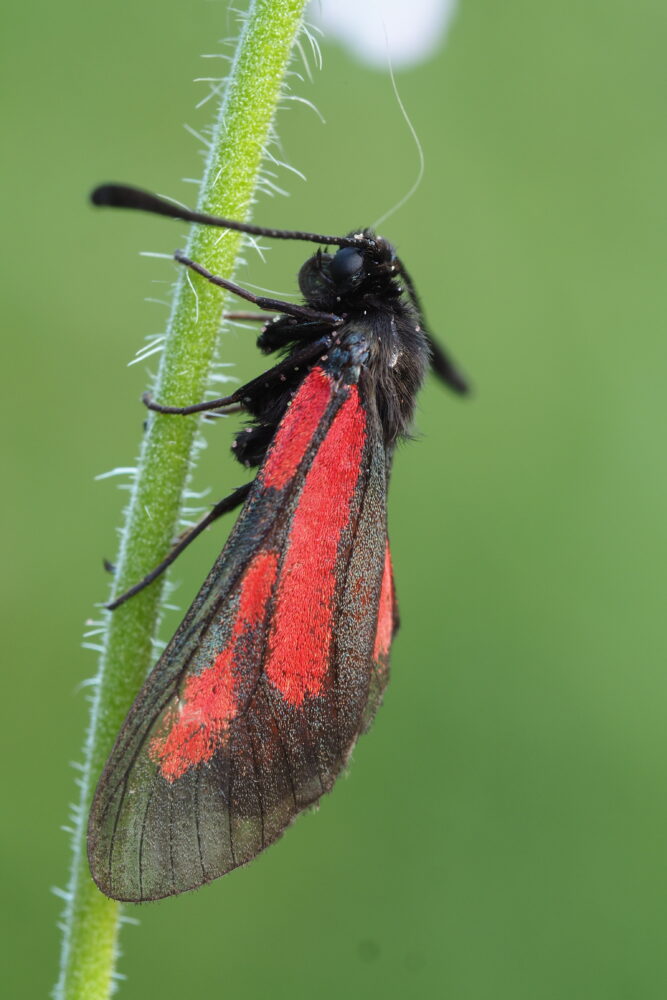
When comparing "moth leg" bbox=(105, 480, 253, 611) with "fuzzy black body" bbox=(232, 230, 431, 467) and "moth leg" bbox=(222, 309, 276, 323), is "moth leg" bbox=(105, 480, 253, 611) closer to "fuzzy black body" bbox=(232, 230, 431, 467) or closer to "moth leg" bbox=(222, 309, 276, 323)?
"fuzzy black body" bbox=(232, 230, 431, 467)

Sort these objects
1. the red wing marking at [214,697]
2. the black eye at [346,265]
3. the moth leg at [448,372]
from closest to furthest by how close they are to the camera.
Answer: the red wing marking at [214,697], the black eye at [346,265], the moth leg at [448,372]

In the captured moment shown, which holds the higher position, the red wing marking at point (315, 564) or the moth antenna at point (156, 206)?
the moth antenna at point (156, 206)

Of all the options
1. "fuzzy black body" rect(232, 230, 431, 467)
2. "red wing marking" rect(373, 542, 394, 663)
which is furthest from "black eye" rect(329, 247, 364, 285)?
"red wing marking" rect(373, 542, 394, 663)

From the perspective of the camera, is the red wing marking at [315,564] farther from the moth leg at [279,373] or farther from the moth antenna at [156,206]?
the moth antenna at [156,206]

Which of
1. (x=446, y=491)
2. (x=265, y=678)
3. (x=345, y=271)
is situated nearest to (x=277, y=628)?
(x=265, y=678)

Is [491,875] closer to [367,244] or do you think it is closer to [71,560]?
[71,560]

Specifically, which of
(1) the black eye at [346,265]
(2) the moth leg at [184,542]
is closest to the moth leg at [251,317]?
(1) the black eye at [346,265]
